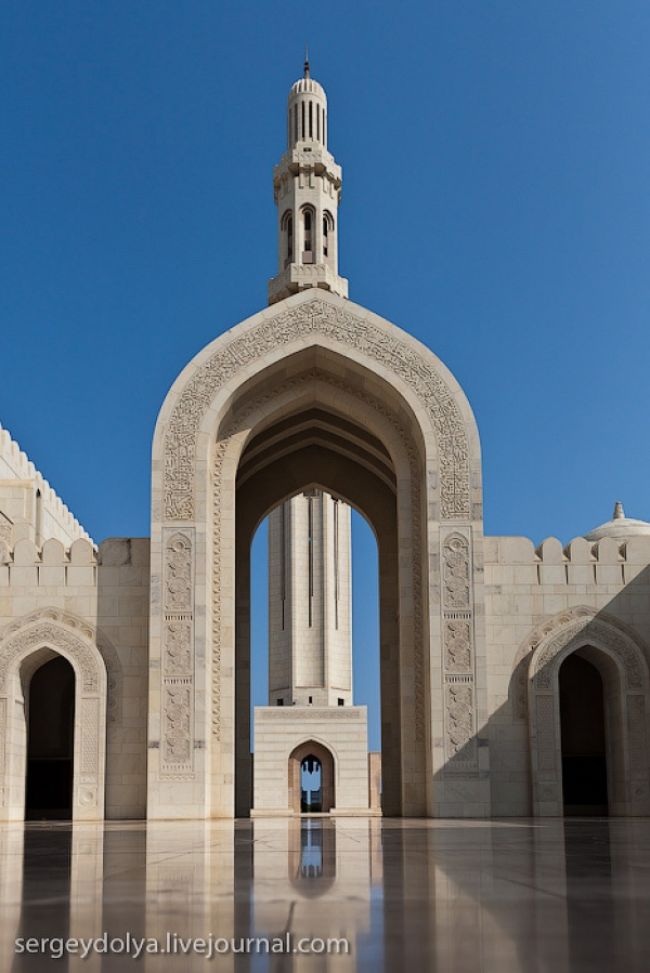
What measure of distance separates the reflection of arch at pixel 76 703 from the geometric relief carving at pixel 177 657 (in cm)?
127

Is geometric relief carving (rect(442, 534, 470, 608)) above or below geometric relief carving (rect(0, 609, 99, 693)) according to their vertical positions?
above

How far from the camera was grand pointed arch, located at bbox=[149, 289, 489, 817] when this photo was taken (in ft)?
59.5

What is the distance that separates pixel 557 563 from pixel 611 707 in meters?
2.61

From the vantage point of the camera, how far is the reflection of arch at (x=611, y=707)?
18547 millimetres

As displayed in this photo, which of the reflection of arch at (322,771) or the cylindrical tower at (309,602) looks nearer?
the reflection of arch at (322,771)

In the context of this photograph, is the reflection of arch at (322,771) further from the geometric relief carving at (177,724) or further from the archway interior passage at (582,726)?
the geometric relief carving at (177,724)

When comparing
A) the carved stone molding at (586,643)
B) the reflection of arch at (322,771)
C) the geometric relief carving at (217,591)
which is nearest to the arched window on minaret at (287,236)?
the geometric relief carving at (217,591)

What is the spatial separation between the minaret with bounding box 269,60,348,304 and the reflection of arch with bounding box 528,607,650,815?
9.35 m

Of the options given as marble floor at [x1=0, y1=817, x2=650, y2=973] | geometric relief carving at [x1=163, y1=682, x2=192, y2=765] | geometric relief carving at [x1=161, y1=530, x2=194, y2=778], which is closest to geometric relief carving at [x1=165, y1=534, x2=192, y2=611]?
geometric relief carving at [x1=161, y1=530, x2=194, y2=778]

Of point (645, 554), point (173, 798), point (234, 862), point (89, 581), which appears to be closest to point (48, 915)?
point (234, 862)

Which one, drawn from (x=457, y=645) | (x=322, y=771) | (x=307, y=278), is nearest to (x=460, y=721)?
(x=457, y=645)

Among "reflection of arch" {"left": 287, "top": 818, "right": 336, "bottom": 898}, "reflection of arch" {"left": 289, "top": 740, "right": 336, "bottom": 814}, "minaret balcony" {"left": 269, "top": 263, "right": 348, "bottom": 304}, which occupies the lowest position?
"reflection of arch" {"left": 289, "top": 740, "right": 336, "bottom": 814}

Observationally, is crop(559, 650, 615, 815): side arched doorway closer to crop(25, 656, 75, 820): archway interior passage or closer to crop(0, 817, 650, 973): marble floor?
crop(25, 656, 75, 820): archway interior passage

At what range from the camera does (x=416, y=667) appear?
19359 mm
